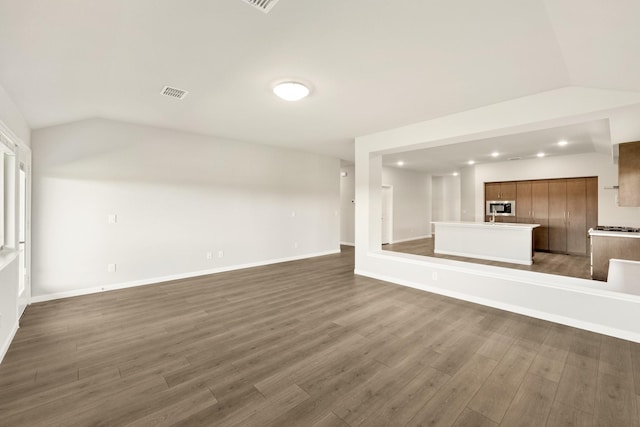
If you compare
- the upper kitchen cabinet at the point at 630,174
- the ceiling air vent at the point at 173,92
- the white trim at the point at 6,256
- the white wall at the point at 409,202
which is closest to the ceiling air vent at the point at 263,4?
the ceiling air vent at the point at 173,92

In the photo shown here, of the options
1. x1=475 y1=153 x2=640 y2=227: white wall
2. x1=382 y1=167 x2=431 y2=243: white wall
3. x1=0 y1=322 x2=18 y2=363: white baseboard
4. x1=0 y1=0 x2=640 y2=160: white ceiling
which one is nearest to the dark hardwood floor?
x1=475 y1=153 x2=640 y2=227: white wall

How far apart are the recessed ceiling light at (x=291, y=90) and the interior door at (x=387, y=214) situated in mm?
6856

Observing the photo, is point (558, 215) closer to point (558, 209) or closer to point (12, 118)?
point (558, 209)

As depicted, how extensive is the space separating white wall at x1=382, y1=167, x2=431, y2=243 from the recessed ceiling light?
658cm

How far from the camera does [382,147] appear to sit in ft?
15.9

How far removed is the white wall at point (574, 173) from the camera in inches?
249

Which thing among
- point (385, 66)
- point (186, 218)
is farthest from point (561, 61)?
point (186, 218)

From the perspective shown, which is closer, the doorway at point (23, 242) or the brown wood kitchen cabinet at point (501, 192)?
the doorway at point (23, 242)

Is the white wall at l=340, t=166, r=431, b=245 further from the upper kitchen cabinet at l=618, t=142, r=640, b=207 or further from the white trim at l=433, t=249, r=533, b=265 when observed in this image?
the upper kitchen cabinet at l=618, t=142, r=640, b=207

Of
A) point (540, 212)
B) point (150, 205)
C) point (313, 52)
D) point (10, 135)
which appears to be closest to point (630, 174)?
point (540, 212)

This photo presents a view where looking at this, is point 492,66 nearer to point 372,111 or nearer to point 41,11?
point 372,111

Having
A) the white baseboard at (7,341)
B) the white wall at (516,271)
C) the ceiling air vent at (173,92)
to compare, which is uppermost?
the ceiling air vent at (173,92)

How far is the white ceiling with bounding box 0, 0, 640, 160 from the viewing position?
5.93 ft

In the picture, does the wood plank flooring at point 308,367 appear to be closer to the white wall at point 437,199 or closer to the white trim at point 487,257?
the white trim at point 487,257
